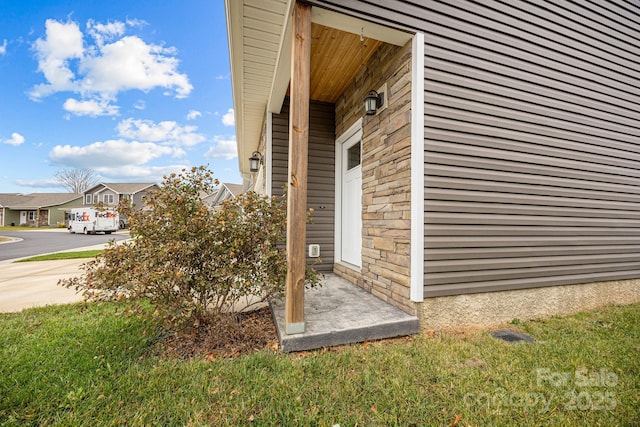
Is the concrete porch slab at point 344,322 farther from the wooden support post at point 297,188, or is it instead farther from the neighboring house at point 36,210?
the neighboring house at point 36,210

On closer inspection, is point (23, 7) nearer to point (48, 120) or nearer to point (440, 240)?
point (440, 240)

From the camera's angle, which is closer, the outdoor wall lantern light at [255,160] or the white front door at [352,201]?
the white front door at [352,201]

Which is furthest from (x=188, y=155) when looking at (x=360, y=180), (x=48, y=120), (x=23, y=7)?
(x=360, y=180)

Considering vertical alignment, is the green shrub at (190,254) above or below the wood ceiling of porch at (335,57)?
below

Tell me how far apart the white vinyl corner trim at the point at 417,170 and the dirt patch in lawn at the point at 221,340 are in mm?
1445

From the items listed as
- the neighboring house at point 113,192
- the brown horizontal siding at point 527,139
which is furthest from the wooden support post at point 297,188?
the neighboring house at point 113,192

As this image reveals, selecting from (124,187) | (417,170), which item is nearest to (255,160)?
(417,170)

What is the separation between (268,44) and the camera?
118 inches

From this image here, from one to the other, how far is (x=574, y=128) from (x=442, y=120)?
207cm

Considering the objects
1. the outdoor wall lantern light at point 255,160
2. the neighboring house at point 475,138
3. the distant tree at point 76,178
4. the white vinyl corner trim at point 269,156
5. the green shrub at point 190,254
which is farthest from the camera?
the distant tree at point 76,178

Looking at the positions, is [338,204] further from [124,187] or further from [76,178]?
[76,178]

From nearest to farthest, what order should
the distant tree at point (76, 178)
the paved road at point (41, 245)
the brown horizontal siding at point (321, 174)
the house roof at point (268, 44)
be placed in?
the house roof at point (268, 44), the brown horizontal siding at point (321, 174), the paved road at point (41, 245), the distant tree at point (76, 178)

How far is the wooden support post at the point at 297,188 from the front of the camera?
7.39 feet

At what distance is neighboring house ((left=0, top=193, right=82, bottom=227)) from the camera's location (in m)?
32.0
